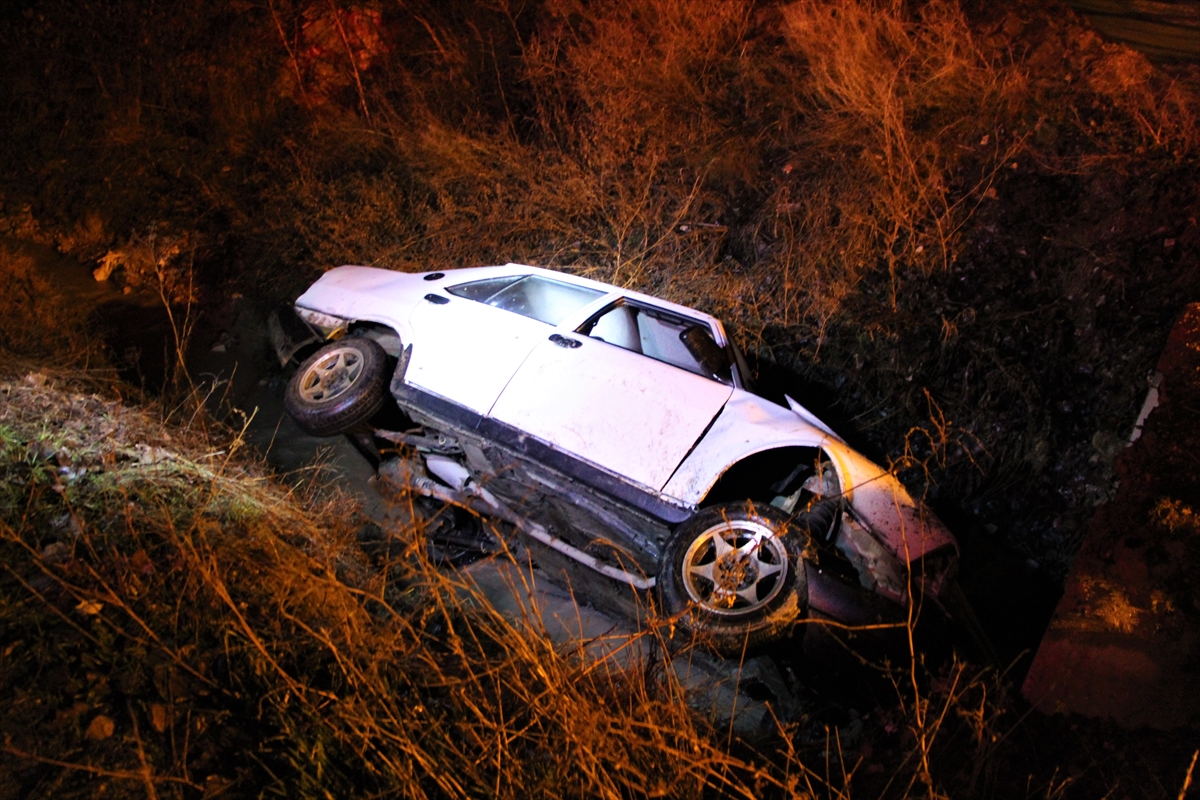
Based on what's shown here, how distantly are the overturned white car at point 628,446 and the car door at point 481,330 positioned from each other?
13mm

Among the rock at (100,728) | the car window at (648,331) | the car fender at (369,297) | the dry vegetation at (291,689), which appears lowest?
the rock at (100,728)

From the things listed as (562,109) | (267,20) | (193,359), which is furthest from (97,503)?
(267,20)

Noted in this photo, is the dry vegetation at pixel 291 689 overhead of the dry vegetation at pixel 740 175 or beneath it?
beneath

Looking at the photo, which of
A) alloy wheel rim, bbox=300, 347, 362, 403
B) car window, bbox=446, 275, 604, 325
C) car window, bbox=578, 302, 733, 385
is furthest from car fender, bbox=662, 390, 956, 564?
alloy wheel rim, bbox=300, 347, 362, 403

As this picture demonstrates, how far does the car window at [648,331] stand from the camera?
4.74 metres

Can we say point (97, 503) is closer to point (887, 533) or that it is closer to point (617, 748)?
point (617, 748)

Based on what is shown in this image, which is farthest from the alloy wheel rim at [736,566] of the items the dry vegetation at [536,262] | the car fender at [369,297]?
the car fender at [369,297]

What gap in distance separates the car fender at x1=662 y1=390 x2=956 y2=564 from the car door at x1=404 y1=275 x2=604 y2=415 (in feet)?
4.21

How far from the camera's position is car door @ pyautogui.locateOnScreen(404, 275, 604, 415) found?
4562 mm

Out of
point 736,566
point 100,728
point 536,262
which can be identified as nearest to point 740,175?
point 536,262

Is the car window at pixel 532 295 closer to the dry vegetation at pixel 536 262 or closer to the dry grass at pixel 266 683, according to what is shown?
the dry vegetation at pixel 536 262

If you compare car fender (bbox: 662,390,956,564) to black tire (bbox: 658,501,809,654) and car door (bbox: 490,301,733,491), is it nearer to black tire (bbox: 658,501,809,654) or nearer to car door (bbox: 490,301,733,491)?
car door (bbox: 490,301,733,491)

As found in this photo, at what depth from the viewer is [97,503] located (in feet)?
11.8

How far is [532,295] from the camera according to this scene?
201 inches
